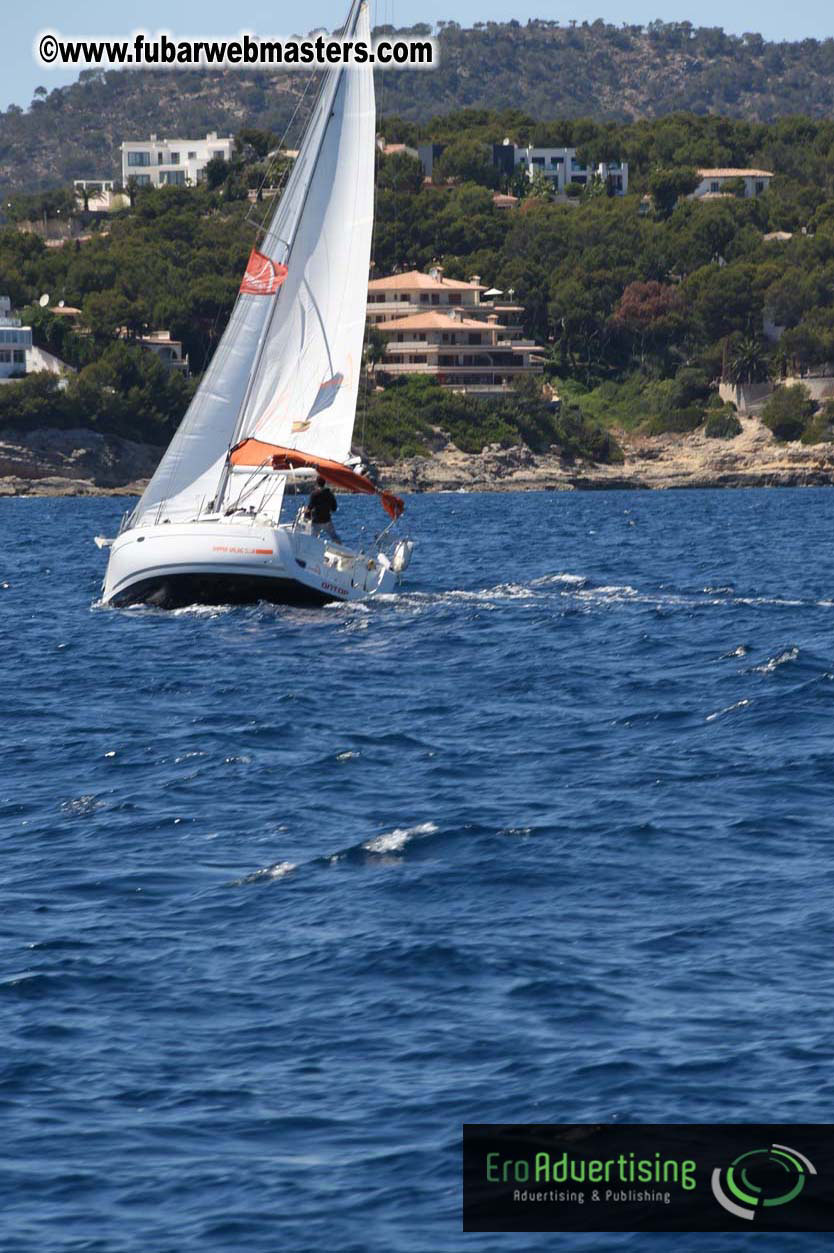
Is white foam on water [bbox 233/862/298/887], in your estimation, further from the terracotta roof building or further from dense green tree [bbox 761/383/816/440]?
the terracotta roof building

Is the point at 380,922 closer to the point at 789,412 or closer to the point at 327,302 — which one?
the point at 327,302

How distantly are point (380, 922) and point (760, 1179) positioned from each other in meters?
5.81

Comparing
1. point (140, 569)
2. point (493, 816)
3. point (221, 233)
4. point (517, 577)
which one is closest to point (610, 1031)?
point (493, 816)

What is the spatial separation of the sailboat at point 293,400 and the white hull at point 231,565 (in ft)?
0.16

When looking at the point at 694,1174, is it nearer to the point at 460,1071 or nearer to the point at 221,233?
the point at 460,1071

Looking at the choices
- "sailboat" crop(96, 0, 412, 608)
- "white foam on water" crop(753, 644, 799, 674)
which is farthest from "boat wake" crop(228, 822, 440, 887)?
"sailboat" crop(96, 0, 412, 608)

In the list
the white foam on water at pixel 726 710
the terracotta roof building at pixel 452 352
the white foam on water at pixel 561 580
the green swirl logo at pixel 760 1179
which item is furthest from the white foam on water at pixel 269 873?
the terracotta roof building at pixel 452 352

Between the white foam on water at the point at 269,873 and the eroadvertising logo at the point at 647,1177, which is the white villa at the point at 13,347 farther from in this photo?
the eroadvertising logo at the point at 647,1177

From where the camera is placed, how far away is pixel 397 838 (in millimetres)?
20484

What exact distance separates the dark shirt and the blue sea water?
495cm

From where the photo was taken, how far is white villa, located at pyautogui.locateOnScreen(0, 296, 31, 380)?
13388cm

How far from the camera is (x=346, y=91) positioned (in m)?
43.9

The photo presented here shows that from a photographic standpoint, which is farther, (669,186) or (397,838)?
(669,186)

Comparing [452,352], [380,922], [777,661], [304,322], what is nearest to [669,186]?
[452,352]
